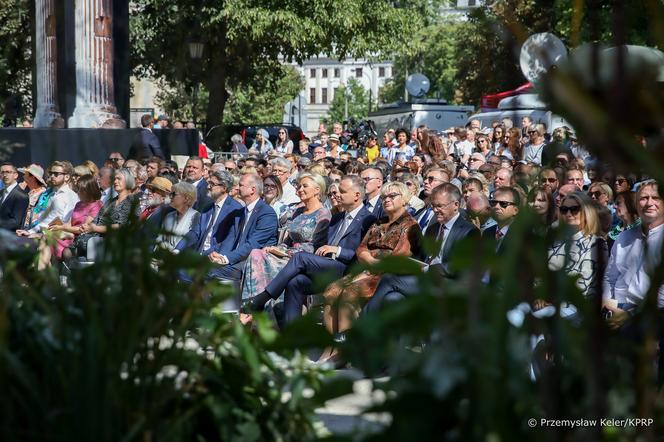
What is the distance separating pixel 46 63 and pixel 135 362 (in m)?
19.9

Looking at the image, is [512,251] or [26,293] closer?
[512,251]

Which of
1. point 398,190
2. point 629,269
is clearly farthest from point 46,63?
point 629,269

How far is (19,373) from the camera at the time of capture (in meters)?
1.82

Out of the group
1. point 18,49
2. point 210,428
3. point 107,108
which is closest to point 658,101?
point 210,428

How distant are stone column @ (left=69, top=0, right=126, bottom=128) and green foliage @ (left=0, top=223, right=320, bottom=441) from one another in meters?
16.7

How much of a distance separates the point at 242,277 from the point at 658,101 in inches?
305

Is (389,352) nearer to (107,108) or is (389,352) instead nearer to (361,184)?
(361,184)

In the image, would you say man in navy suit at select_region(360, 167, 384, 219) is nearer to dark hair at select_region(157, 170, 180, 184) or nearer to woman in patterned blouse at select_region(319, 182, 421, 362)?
woman in patterned blouse at select_region(319, 182, 421, 362)

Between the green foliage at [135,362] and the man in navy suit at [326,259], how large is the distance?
621cm

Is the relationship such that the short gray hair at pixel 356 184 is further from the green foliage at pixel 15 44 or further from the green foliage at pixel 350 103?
the green foliage at pixel 350 103

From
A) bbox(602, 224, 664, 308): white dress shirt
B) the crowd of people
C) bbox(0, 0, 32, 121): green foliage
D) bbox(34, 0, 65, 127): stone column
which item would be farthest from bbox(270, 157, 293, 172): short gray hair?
bbox(0, 0, 32, 121): green foliage

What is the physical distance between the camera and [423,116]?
29828 millimetres

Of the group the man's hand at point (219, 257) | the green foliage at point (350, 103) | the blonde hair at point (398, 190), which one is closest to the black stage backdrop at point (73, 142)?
the man's hand at point (219, 257)

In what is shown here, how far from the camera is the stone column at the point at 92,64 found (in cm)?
1864
